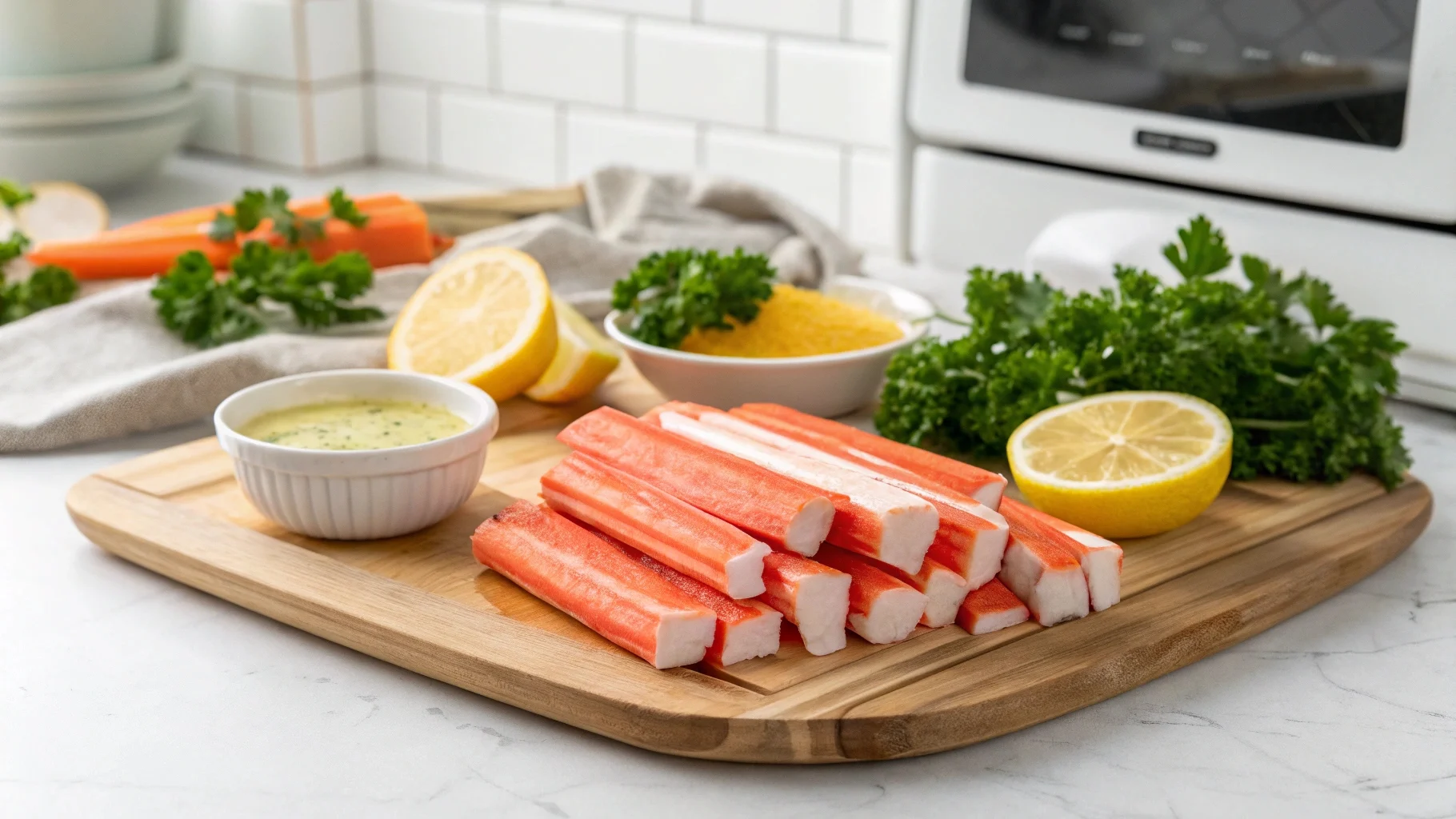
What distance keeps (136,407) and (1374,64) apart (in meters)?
0.99

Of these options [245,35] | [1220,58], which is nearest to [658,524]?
[1220,58]

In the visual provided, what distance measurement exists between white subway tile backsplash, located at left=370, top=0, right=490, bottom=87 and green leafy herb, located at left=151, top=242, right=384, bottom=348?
72 centimetres

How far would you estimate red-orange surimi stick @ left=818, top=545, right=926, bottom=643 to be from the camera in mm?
796

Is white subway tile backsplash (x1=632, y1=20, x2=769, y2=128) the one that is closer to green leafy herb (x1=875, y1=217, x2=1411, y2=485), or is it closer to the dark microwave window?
the dark microwave window

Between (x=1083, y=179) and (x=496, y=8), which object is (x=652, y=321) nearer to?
(x=1083, y=179)

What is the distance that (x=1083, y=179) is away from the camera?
139 centimetres

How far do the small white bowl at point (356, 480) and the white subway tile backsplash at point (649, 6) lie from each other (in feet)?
3.01

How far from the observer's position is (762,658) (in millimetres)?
795

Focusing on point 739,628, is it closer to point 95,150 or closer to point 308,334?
point 308,334

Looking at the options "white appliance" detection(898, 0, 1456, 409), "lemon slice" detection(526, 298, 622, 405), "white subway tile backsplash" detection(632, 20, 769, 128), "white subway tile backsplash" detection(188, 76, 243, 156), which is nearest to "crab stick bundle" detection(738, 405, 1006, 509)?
"lemon slice" detection(526, 298, 622, 405)

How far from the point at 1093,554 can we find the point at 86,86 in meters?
1.37

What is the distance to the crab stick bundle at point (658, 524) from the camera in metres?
0.79

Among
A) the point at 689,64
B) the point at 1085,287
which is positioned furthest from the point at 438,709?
the point at 689,64

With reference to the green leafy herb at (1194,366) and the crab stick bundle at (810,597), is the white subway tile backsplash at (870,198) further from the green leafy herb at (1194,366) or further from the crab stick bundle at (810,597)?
the crab stick bundle at (810,597)
